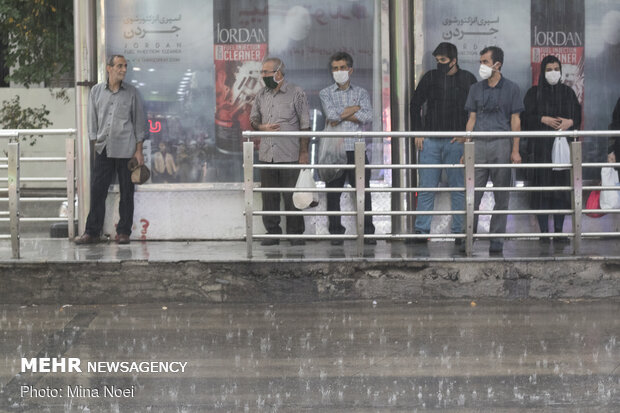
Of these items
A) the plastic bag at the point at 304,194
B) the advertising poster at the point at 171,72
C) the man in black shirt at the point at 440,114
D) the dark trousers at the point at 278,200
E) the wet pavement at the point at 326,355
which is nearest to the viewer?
the wet pavement at the point at 326,355

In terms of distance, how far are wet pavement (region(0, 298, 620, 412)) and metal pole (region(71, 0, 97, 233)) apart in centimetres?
237

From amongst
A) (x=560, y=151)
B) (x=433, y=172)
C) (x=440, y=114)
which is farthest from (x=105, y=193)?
(x=560, y=151)

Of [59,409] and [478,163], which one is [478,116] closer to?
[478,163]

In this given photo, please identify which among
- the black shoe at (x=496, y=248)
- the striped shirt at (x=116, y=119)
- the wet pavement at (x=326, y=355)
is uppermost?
the striped shirt at (x=116, y=119)

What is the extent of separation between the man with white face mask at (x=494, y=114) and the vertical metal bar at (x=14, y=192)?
13.9 feet

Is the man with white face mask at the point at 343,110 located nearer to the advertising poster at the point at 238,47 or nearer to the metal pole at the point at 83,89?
the advertising poster at the point at 238,47

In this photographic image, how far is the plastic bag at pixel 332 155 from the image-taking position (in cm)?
1105

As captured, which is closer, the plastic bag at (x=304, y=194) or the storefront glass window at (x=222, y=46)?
the plastic bag at (x=304, y=194)

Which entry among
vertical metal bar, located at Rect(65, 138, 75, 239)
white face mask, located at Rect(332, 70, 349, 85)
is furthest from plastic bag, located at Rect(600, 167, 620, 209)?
vertical metal bar, located at Rect(65, 138, 75, 239)

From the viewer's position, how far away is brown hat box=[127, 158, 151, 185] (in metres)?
11.1

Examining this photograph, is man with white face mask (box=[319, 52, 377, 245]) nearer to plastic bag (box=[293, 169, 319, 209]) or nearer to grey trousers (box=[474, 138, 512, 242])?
plastic bag (box=[293, 169, 319, 209])

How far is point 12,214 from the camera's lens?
9.55m

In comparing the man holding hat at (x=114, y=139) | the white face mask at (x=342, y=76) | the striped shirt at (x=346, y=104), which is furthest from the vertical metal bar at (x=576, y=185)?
the man holding hat at (x=114, y=139)

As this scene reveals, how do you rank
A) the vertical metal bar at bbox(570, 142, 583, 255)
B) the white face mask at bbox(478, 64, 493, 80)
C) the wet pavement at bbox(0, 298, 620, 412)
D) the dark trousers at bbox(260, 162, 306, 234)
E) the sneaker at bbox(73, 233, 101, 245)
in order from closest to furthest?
the wet pavement at bbox(0, 298, 620, 412) → the vertical metal bar at bbox(570, 142, 583, 255) → the white face mask at bbox(478, 64, 493, 80) → the dark trousers at bbox(260, 162, 306, 234) → the sneaker at bbox(73, 233, 101, 245)
